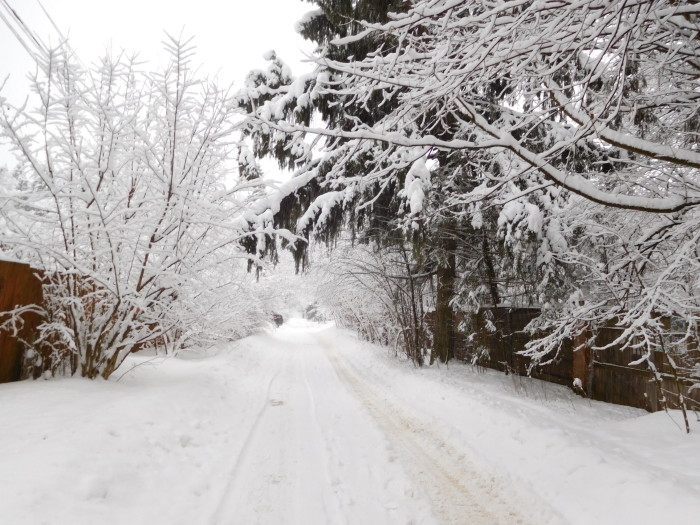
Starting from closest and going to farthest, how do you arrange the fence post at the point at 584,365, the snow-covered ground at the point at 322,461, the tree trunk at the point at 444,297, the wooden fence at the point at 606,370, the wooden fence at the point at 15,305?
the snow-covered ground at the point at 322,461, the wooden fence at the point at 15,305, the wooden fence at the point at 606,370, the fence post at the point at 584,365, the tree trunk at the point at 444,297

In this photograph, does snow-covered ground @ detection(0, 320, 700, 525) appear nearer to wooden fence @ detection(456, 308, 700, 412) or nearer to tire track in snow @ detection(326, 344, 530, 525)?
tire track in snow @ detection(326, 344, 530, 525)

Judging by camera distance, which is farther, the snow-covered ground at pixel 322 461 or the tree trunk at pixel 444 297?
the tree trunk at pixel 444 297

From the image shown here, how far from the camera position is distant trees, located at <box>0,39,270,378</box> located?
4117mm

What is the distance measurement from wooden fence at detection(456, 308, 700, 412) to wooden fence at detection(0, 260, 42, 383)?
6998mm

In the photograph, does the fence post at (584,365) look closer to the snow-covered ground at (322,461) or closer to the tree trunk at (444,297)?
→ the snow-covered ground at (322,461)

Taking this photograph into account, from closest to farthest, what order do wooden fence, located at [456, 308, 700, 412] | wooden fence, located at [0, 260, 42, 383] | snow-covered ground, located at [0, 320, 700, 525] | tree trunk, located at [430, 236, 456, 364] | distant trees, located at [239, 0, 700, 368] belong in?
distant trees, located at [239, 0, 700, 368], snow-covered ground, located at [0, 320, 700, 525], wooden fence, located at [0, 260, 42, 383], wooden fence, located at [456, 308, 700, 412], tree trunk, located at [430, 236, 456, 364]

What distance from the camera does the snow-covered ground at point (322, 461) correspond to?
260 centimetres

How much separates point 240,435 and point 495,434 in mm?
3349

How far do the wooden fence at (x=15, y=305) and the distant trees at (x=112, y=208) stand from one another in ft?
0.52

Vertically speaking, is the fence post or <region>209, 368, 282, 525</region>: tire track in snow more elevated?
the fence post

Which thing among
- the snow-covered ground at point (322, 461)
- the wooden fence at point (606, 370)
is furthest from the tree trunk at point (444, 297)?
the snow-covered ground at point (322, 461)

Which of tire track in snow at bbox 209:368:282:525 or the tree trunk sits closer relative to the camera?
tire track in snow at bbox 209:368:282:525

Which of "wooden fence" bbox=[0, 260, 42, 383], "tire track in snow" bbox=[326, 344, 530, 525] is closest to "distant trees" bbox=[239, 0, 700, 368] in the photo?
"tire track in snow" bbox=[326, 344, 530, 525]

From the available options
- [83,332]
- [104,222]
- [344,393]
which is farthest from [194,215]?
[344,393]
